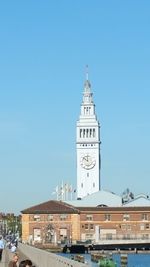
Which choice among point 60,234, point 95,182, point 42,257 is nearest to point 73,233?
point 60,234

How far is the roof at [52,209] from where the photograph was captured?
482 feet

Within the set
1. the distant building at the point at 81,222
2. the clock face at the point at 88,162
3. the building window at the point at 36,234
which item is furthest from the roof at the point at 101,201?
the clock face at the point at 88,162

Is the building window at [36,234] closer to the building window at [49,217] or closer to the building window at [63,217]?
the building window at [49,217]

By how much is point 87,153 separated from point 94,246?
63.2 m

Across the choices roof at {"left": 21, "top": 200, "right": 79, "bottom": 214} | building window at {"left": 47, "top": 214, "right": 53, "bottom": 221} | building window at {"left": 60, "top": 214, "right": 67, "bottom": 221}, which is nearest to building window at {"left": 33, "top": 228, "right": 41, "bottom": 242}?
building window at {"left": 47, "top": 214, "right": 53, "bottom": 221}

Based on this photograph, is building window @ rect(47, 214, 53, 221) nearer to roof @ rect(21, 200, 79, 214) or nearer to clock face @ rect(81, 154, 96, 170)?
roof @ rect(21, 200, 79, 214)

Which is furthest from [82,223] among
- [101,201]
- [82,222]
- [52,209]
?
[101,201]

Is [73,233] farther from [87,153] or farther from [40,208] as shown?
[87,153]

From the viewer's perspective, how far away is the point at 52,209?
5822 inches

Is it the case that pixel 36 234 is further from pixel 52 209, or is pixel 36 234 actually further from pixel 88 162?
pixel 88 162

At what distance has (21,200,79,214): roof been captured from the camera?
147 m

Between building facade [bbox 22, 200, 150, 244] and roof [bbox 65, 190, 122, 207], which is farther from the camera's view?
roof [bbox 65, 190, 122, 207]

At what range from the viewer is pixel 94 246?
13775 centimetres

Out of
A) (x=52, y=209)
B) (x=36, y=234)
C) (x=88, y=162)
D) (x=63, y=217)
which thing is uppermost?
(x=88, y=162)
